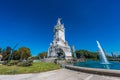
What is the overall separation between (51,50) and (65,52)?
877 cm

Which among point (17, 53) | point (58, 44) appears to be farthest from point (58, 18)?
point (17, 53)

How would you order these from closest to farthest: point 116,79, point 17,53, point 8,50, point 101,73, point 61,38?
point 116,79, point 101,73, point 61,38, point 8,50, point 17,53

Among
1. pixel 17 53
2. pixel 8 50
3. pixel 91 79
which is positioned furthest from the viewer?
pixel 17 53

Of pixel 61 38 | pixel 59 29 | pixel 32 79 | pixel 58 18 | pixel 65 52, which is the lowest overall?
→ pixel 32 79

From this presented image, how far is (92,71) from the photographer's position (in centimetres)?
767

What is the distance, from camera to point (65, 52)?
172 feet

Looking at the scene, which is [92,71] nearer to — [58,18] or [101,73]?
[101,73]

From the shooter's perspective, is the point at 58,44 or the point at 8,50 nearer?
the point at 58,44

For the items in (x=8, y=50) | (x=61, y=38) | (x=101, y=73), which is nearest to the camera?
(x=101, y=73)

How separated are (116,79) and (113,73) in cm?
76

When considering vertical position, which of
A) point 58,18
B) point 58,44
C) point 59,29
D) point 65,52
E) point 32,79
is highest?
point 58,18

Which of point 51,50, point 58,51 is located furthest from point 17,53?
point 58,51

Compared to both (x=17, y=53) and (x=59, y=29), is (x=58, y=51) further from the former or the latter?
(x=17, y=53)

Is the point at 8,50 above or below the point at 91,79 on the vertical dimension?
above
